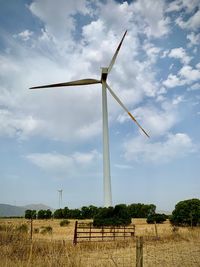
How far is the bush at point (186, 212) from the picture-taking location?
4278 cm

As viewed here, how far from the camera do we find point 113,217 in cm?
4569

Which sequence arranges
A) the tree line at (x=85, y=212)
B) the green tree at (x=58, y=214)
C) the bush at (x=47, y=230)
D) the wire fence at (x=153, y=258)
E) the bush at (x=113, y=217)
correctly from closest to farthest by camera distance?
the wire fence at (x=153, y=258)
the bush at (x=47, y=230)
the bush at (x=113, y=217)
the tree line at (x=85, y=212)
the green tree at (x=58, y=214)

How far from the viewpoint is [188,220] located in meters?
43.2

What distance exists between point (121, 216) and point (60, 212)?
62711 mm

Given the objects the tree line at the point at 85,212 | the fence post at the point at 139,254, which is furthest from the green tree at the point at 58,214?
the fence post at the point at 139,254

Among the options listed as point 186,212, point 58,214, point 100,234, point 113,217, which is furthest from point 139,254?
point 58,214

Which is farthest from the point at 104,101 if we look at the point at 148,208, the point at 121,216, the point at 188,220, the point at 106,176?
the point at 148,208

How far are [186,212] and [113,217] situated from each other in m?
9.66

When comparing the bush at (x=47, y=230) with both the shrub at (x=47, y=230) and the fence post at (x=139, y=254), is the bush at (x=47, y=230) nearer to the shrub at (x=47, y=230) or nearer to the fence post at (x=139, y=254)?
the shrub at (x=47, y=230)

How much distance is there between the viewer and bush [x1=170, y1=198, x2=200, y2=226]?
4278 centimetres

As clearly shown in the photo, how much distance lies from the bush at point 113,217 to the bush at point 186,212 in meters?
6.41

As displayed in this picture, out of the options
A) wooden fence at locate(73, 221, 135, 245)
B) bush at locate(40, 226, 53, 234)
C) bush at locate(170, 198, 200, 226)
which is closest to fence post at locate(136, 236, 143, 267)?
wooden fence at locate(73, 221, 135, 245)

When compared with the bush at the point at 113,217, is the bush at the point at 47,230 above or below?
below

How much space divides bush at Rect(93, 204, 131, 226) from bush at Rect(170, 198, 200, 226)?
6.41 meters
